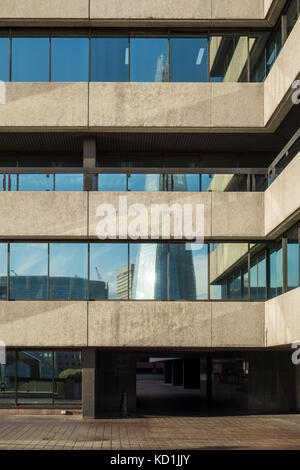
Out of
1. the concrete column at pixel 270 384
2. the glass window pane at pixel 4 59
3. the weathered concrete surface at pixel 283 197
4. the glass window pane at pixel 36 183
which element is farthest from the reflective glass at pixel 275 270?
the glass window pane at pixel 4 59

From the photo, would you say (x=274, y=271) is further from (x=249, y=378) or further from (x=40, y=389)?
(x=40, y=389)

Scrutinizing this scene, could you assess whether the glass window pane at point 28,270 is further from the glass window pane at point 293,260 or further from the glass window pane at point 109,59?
the glass window pane at point 293,260

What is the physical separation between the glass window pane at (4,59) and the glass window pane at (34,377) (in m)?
9.99

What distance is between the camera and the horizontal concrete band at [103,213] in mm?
23422

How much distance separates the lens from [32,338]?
→ 23.3 metres

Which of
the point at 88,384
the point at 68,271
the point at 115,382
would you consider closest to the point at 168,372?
the point at 115,382

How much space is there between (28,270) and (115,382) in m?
5.26

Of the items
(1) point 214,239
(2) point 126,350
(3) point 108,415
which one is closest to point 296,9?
(1) point 214,239

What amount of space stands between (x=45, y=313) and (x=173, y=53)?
10493 millimetres

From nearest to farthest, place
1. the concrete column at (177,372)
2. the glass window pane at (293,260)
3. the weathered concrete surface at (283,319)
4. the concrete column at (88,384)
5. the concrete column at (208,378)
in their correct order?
the weathered concrete surface at (283,319)
the glass window pane at (293,260)
the concrete column at (88,384)
the concrete column at (208,378)
the concrete column at (177,372)

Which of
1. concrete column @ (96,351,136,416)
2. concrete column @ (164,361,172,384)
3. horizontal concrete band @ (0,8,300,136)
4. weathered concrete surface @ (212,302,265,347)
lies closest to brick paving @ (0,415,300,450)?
concrete column @ (96,351,136,416)

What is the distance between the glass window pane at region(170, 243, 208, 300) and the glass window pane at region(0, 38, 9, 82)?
870cm

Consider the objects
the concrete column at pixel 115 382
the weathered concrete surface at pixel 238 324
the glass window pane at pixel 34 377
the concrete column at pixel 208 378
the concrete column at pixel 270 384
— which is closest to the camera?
the weathered concrete surface at pixel 238 324

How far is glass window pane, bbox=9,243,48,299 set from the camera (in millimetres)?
23750
